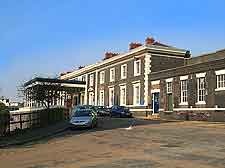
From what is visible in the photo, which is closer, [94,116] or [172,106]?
[94,116]

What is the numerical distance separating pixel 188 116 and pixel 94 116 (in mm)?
12225

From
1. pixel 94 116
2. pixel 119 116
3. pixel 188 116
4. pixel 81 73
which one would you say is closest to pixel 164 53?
pixel 119 116

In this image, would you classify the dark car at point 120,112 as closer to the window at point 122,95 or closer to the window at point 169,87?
the window at point 169,87

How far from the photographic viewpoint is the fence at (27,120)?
26778 millimetres

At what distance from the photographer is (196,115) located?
134 ft

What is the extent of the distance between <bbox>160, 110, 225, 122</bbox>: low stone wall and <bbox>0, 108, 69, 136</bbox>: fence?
38.5 feet

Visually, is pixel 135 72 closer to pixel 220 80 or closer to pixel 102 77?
pixel 102 77

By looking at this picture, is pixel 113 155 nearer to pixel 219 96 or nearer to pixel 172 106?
pixel 219 96

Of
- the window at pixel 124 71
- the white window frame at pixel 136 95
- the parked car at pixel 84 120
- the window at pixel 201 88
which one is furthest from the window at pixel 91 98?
the parked car at pixel 84 120

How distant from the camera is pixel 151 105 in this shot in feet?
167

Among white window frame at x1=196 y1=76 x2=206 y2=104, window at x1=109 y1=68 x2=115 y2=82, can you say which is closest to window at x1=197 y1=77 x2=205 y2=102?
white window frame at x1=196 y1=76 x2=206 y2=104

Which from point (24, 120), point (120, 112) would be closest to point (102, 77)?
point (120, 112)

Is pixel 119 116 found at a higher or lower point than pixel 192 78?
lower

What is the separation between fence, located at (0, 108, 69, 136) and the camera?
26.8 metres
